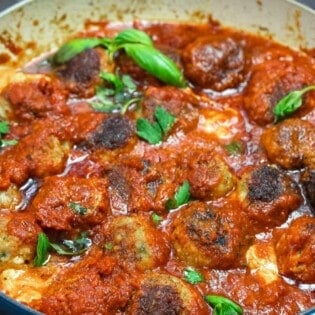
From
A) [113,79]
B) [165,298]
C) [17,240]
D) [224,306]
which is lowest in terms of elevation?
[224,306]

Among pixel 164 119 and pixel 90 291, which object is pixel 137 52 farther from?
pixel 90 291

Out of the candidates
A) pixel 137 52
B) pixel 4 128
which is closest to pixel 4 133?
pixel 4 128

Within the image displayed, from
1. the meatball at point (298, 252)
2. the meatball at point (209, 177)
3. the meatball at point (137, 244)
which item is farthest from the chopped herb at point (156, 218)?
the meatball at point (298, 252)

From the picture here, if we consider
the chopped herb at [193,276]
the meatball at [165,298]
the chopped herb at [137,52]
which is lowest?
the chopped herb at [193,276]

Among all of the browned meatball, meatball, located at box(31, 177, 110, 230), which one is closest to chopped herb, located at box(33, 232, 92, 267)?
meatball, located at box(31, 177, 110, 230)

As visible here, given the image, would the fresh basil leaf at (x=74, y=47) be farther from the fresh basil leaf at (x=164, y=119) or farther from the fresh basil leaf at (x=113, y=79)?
the fresh basil leaf at (x=164, y=119)

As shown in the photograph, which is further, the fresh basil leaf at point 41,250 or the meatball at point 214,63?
the meatball at point 214,63
